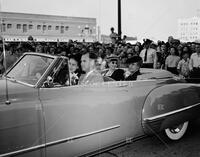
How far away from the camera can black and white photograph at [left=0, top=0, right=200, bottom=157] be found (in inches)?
93.0

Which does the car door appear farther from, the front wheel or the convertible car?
the front wheel

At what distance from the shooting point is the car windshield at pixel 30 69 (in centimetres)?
264

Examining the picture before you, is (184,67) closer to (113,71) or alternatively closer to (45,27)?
(113,71)

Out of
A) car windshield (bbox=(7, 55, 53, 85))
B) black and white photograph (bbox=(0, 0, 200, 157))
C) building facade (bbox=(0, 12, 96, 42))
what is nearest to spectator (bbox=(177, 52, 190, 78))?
black and white photograph (bbox=(0, 0, 200, 157))

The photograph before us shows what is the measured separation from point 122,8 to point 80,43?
0.73 metres

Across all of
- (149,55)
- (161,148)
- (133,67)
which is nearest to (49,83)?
(133,67)

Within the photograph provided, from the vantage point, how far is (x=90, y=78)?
2910mm

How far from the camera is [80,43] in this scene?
3.44 metres

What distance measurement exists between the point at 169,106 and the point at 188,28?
1.60 m

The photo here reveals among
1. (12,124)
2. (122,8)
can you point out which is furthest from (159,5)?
(12,124)

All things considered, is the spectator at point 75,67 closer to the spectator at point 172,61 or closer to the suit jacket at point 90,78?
the suit jacket at point 90,78

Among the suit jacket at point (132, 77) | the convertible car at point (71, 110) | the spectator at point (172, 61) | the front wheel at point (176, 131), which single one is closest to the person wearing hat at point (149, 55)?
the spectator at point (172, 61)

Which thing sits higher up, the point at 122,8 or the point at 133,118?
the point at 122,8

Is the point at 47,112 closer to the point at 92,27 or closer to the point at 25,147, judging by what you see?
the point at 25,147
